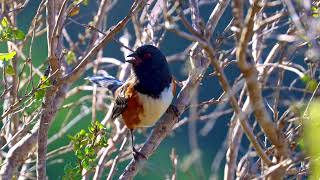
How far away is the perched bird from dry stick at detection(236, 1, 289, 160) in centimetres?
204

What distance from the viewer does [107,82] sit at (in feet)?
14.1

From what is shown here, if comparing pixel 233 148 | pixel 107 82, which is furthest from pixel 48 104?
pixel 107 82

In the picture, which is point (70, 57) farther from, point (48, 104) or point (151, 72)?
point (48, 104)

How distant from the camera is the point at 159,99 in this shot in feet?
12.7

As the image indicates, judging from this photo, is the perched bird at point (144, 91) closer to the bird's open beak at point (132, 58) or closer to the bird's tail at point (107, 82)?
the bird's open beak at point (132, 58)

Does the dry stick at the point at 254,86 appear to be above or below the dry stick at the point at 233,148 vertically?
above

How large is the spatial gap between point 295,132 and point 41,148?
1046 millimetres

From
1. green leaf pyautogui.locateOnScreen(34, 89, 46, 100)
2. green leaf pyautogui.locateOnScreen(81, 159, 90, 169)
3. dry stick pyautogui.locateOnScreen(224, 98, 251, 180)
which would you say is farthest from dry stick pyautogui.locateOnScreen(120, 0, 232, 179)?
green leaf pyautogui.locateOnScreen(34, 89, 46, 100)

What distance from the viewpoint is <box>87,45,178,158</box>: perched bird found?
→ 3.90 meters

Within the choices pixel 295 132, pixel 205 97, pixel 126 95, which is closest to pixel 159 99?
pixel 126 95

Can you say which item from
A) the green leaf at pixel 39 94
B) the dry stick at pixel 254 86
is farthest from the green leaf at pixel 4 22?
the dry stick at pixel 254 86

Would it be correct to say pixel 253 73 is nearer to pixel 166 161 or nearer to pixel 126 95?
pixel 126 95

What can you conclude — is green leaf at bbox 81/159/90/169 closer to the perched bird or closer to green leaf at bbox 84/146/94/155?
green leaf at bbox 84/146/94/155

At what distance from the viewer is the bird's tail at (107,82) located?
14.1ft
